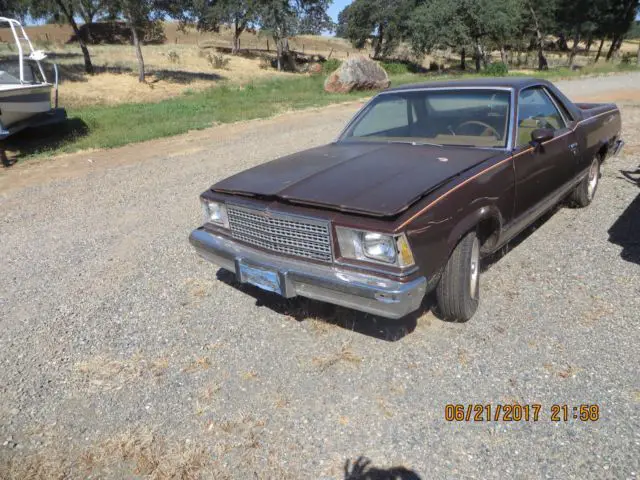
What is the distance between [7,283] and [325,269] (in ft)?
10.8

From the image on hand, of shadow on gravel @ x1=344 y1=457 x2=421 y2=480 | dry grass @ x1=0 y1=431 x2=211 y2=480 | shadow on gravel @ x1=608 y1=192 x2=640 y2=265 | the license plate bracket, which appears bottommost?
dry grass @ x1=0 y1=431 x2=211 y2=480

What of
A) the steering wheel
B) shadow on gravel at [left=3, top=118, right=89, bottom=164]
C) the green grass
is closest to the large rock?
the green grass

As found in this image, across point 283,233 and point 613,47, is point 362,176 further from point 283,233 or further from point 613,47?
point 613,47

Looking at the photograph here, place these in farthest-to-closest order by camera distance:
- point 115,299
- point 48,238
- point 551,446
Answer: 1. point 48,238
2. point 115,299
3. point 551,446

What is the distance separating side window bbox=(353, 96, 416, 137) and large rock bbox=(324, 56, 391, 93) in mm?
15383

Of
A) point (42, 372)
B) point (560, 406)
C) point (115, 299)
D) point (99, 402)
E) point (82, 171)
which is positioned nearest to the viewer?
point (560, 406)

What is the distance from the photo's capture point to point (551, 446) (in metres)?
2.36

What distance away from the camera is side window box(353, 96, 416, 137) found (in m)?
4.26

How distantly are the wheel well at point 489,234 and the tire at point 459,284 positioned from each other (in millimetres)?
188

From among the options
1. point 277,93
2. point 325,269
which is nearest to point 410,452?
point 325,269

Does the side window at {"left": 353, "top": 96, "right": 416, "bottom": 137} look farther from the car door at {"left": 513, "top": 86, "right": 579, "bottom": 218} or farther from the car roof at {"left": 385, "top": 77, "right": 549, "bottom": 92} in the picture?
the car door at {"left": 513, "top": 86, "right": 579, "bottom": 218}

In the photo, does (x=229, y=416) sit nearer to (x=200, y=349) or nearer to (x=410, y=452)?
(x=200, y=349)

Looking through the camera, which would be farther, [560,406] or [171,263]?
[171,263]

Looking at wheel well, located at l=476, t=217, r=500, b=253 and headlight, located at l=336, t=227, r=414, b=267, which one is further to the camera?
wheel well, located at l=476, t=217, r=500, b=253
